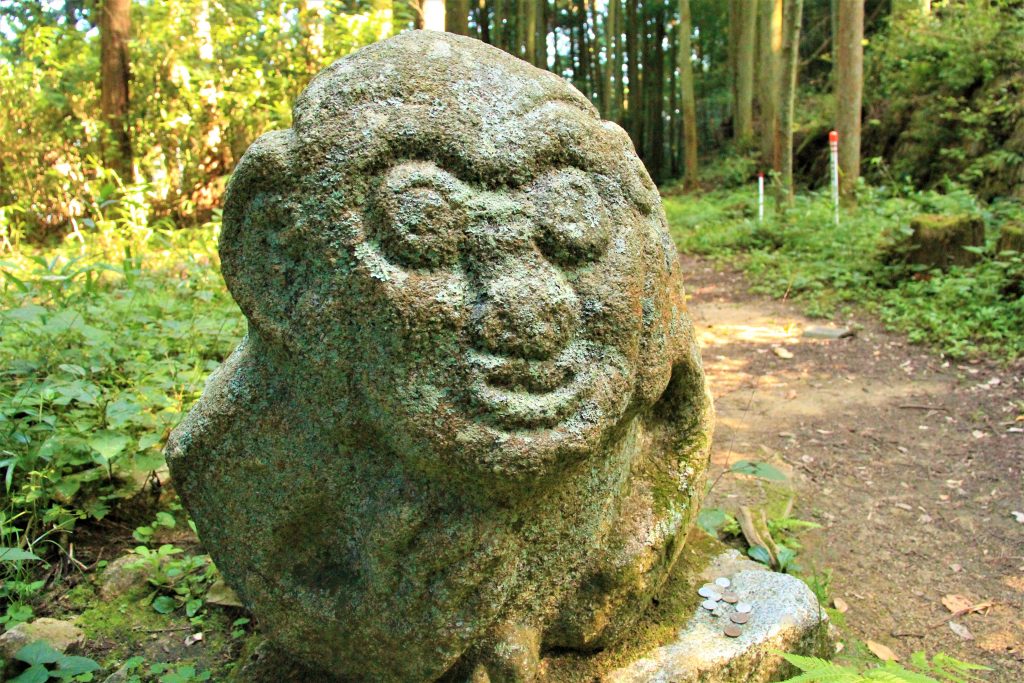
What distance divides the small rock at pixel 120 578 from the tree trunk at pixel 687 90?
13.9 metres

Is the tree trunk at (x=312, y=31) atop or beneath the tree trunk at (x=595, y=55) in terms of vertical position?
beneath

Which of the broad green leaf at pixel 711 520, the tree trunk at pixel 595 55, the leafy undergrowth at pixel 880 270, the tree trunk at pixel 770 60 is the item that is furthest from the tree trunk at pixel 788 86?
the tree trunk at pixel 595 55

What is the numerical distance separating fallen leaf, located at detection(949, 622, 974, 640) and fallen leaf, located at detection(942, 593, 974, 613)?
91mm

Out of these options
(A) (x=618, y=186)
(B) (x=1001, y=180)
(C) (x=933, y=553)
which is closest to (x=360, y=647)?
(A) (x=618, y=186)

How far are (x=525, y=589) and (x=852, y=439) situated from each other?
310cm

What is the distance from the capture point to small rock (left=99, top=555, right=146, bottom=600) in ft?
8.45

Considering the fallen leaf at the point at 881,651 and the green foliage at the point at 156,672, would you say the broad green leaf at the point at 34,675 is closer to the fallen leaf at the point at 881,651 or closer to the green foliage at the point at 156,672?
the green foliage at the point at 156,672

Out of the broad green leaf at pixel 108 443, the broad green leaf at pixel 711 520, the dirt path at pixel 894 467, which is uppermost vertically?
the broad green leaf at pixel 108 443

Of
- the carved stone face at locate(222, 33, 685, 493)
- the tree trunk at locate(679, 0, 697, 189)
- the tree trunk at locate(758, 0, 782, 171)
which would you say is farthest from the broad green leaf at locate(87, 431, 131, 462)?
the tree trunk at locate(679, 0, 697, 189)

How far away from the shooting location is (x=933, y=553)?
3223 mm

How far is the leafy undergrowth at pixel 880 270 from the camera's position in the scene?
17.7ft

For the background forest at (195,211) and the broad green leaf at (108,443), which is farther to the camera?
the background forest at (195,211)

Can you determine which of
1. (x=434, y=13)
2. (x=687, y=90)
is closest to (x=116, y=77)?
(x=434, y=13)

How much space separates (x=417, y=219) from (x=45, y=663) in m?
1.52
